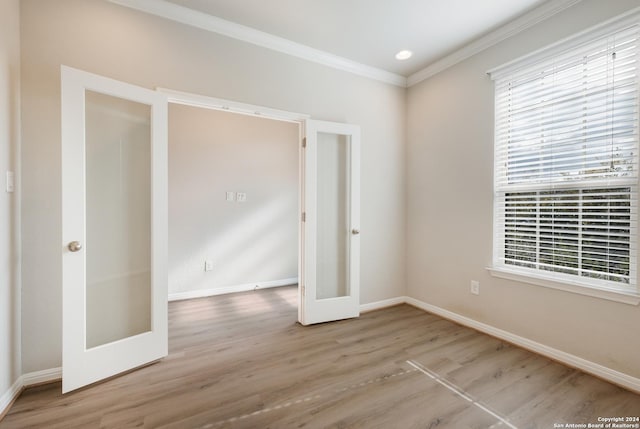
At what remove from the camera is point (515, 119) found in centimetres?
263

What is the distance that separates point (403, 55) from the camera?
312 cm

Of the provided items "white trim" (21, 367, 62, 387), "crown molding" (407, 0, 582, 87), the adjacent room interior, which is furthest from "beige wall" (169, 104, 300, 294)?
"crown molding" (407, 0, 582, 87)

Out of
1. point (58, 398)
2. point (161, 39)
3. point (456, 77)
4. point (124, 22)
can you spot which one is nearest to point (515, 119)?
point (456, 77)

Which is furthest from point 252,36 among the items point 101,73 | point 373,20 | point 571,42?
point 571,42

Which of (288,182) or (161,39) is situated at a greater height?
(161,39)

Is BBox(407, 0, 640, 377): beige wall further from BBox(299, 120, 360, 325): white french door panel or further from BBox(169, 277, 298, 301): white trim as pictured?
BBox(169, 277, 298, 301): white trim

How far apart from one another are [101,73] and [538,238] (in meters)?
3.75

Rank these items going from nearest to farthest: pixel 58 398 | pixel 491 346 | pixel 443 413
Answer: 1. pixel 443 413
2. pixel 58 398
3. pixel 491 346

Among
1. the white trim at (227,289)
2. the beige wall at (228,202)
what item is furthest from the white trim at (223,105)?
the white trim at (227,289)

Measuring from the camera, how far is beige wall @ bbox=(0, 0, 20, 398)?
1.74m

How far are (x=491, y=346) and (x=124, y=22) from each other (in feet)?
13.2

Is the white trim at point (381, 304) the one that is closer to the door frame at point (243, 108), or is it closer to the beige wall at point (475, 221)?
the beige wall at point (475, 221)

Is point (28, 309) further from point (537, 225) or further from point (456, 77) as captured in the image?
point (456, 77)

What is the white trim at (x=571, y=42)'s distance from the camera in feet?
6.43
